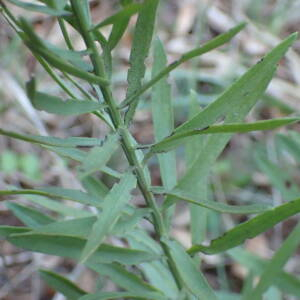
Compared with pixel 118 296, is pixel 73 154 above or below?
above

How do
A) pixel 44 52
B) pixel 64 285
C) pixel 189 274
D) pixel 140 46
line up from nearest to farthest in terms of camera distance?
pixel 44 52, pixel 140 46, pixel 189 274, pixel 64 285

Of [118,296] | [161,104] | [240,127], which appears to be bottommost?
[118,296]

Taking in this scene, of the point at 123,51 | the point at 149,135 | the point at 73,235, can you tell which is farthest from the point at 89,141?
the point at 123,51

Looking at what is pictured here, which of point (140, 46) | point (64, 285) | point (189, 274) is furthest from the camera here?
point (64, 285)

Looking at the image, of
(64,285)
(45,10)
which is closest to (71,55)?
(45,10)

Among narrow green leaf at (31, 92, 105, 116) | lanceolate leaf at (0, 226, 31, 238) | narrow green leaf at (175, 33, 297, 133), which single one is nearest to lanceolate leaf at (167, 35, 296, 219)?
narrow green leaf at (175, 33, 297, 133)

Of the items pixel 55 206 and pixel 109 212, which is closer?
pixel 109 212

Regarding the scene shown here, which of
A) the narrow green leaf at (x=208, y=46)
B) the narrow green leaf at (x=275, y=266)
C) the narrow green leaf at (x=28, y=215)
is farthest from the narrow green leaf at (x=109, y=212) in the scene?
the narrow green leaf at (x=275, y=266)

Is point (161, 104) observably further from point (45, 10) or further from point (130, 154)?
point (45, 10)

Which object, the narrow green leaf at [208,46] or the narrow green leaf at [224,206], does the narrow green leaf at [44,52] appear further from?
the narrow green leaf at [224,206]
